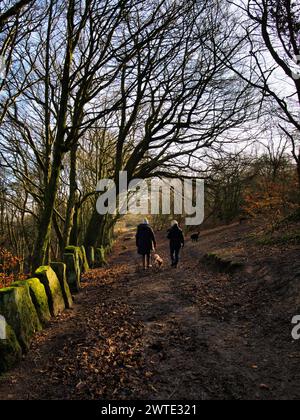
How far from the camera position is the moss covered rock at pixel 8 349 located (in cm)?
469

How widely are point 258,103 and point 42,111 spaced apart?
975 centimetres

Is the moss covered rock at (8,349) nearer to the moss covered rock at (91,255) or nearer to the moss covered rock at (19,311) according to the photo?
the moss covered rock at (19,311)

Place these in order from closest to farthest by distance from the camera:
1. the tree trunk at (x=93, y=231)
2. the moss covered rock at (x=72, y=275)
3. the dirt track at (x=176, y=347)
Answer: the dirt track at (x=176, y=347), the moss covered rock at (x=72, y=275), the tree trunk at (x=93, y=231)

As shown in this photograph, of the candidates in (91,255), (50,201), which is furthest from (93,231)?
(50,201)

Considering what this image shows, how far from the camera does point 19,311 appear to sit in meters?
5.20

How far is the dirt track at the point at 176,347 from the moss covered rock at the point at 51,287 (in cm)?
31

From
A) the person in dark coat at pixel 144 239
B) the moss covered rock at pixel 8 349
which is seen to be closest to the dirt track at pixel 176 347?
the moss covered rock at pixel 8 349

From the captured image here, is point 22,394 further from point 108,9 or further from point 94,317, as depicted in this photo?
point 108,9

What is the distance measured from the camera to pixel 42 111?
15.8 meters

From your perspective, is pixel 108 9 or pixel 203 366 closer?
pixel 203 366

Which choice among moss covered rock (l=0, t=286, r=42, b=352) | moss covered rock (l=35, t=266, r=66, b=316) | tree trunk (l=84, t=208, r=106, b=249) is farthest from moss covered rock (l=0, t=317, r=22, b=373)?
tree trunk (l=84, t=208, r=106, b=249)

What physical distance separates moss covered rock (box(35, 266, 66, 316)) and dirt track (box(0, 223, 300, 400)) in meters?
0.31

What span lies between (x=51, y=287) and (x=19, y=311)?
6.12 ft

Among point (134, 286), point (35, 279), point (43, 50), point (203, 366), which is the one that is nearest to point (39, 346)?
point (35, 279)
